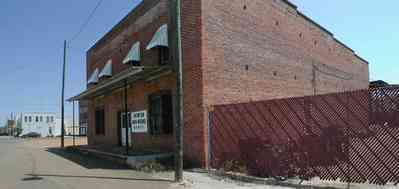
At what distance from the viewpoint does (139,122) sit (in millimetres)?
17203

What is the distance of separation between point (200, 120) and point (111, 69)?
1086 centimetres

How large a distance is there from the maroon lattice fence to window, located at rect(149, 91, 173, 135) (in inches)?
152

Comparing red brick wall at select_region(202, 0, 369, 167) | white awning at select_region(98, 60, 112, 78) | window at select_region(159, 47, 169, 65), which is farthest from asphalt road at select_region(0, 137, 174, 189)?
white awning at select_region(98, 60, 112, 78)

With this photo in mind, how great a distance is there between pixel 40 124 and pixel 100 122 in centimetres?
8908

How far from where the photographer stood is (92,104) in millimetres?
25547

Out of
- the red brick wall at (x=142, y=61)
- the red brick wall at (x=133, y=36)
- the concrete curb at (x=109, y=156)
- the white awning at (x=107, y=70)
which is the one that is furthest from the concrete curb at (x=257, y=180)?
the white awning at (x=107, y=70)

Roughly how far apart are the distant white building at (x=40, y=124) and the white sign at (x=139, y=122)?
9087 cm

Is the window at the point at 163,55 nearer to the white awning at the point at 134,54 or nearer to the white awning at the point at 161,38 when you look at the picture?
the white awning at the point at 161,38

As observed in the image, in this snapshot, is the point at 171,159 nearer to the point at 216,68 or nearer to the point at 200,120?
the point at 200,120

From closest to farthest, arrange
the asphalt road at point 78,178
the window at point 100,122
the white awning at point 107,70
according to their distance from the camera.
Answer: the asphalt road at point 78,178, the white awning at point 107,70, the window at point 100,122

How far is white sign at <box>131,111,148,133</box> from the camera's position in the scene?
654 inches

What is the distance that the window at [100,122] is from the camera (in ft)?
78.6

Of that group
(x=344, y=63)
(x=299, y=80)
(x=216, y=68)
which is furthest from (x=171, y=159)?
(x=344, y=63)

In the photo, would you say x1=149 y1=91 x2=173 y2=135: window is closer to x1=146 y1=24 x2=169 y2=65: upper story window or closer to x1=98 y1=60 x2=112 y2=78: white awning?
x1=146 y1=24 x2=169 y2=65: upper story window
